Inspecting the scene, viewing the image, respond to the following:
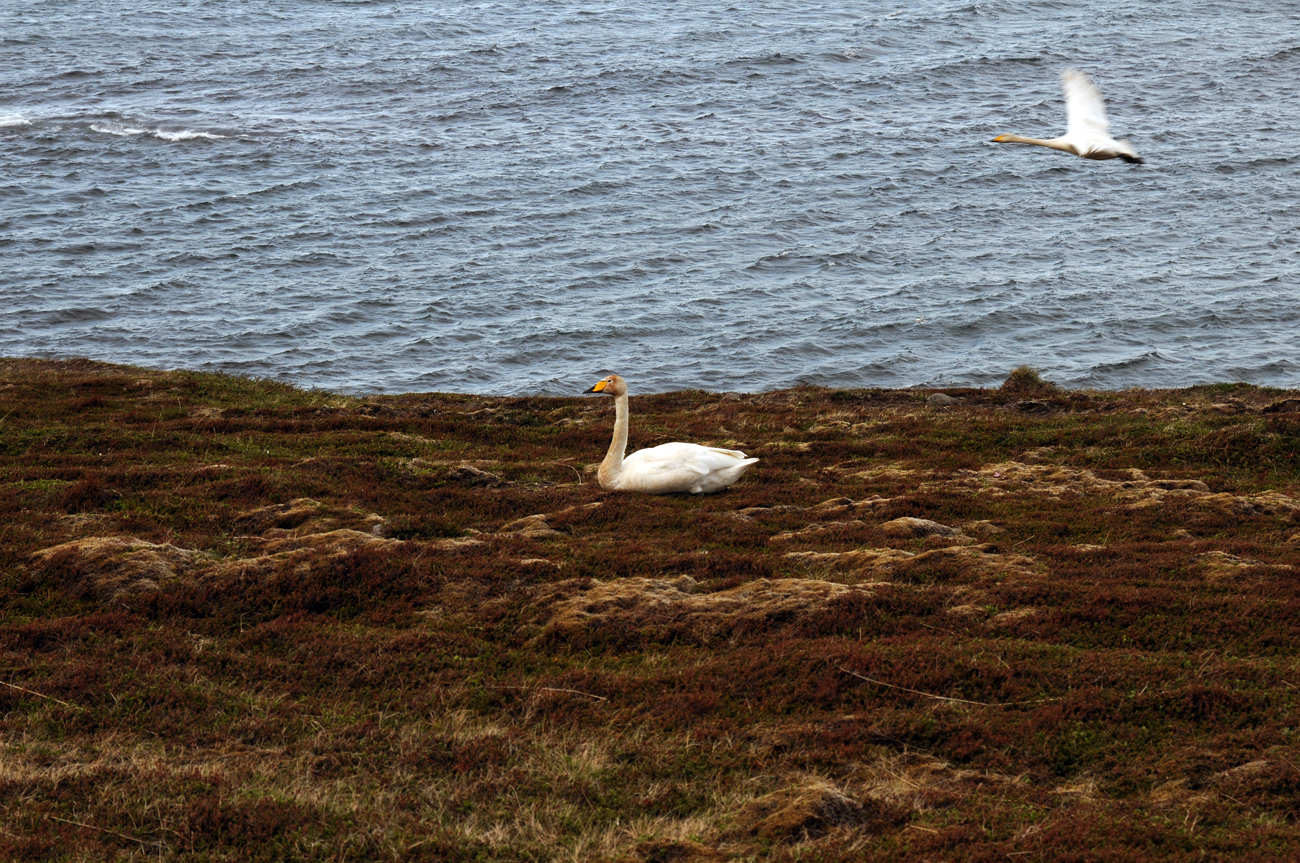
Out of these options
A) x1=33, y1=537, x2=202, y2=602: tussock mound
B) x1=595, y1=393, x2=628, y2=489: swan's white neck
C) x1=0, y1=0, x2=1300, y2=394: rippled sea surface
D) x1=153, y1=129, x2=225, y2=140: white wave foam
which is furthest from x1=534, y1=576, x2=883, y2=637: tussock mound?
x1=153, y1=129, x2=225, y2=140: white wave foam

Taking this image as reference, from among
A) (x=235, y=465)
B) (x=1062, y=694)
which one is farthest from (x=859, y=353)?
(x=1062, y=694)

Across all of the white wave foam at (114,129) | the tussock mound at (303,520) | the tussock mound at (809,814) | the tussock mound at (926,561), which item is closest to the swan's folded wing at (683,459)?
the tussock mound at (926,561)

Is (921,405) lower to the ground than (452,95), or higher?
lower

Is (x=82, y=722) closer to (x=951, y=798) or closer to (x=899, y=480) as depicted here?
(x=951, y=798)

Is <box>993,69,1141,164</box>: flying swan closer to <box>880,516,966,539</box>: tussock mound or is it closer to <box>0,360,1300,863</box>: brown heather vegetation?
<box>0,360,1300,863</box>: brown heather vegetation

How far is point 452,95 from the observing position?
6300 cm

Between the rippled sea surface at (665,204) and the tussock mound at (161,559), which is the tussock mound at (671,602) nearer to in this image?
the tussock mound at (161,559)

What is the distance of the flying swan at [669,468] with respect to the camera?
16016mm

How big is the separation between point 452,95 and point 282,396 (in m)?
41.8

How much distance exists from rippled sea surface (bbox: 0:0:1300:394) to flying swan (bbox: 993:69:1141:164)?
568 inches

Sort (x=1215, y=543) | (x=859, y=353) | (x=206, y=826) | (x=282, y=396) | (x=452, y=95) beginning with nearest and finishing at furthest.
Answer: (x=206, y=826)
(x=1215, y=543)
(x=282, y=396)
(x=859, y=353)
(x=452, y=95)

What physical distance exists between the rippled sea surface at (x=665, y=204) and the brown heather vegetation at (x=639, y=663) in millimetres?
17715

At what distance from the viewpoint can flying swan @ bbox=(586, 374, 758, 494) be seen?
1602cm

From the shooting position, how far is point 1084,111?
1819cm
